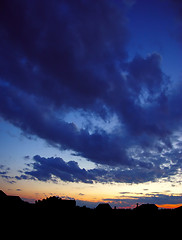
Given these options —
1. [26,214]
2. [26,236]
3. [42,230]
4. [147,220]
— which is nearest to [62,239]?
[42,230]

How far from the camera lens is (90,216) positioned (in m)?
30.0

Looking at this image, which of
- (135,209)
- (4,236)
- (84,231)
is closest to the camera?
(4,236)

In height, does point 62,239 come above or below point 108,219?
below

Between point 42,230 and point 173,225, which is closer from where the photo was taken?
point 42,230

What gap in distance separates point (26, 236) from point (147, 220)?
1765 cm

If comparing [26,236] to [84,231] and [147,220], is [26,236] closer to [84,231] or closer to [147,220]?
[84,231]

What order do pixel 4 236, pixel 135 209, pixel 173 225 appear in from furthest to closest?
1. pixel 135 209
2. pixel 173 225
3. pixel 4 236

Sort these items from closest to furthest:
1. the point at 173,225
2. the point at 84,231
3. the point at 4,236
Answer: the point at 4,236 < the point at 84,231 < the point at 173,225

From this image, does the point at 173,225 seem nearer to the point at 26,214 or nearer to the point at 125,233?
the point at 125,233

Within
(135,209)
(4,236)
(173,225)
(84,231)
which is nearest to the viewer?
(4,236)

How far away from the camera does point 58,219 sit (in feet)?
88.0

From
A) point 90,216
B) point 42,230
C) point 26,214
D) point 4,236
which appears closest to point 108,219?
point 90,216

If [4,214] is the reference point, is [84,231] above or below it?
below

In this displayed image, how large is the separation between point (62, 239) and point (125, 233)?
9031 millimetres
